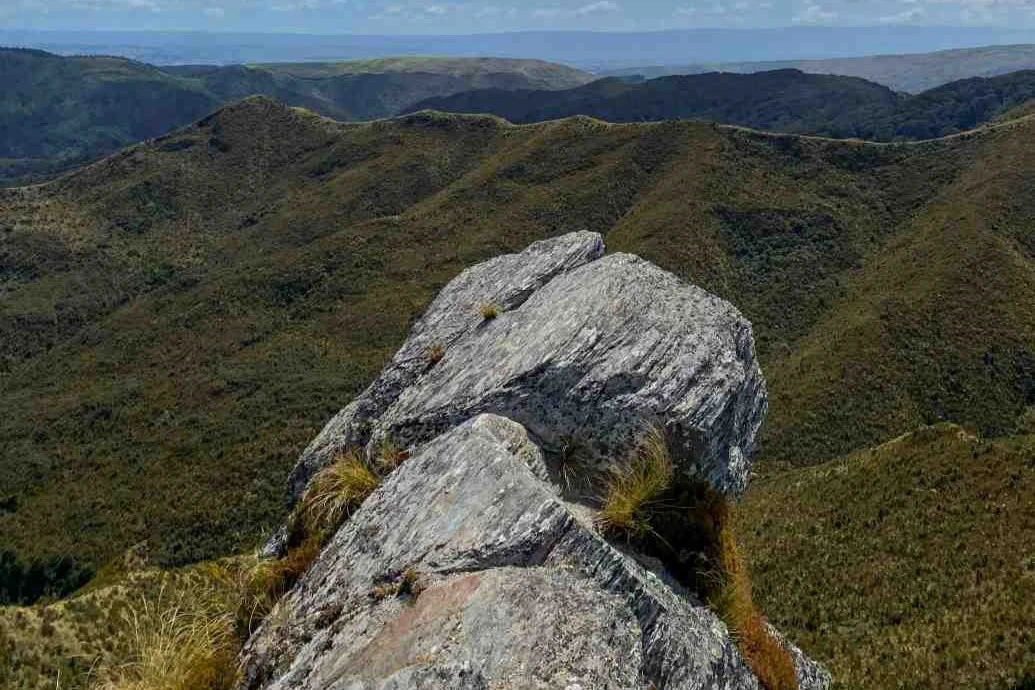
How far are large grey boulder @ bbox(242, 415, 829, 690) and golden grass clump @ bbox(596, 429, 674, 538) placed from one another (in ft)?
1.46

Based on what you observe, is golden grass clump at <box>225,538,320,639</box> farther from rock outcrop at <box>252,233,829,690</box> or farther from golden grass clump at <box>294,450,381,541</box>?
rock outcrop at <box>252,233,829,690</box>

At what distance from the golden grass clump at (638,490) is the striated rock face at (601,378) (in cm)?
30

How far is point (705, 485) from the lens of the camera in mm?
10195

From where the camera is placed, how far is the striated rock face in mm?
10195

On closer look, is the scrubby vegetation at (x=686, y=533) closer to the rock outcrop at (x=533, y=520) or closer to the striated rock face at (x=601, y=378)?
the rock outcrop at (x=533, y=520)

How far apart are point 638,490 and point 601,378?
1.83 m

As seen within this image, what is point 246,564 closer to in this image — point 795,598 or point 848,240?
point 795,598

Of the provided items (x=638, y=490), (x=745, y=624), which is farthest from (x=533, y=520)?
(x=745, y=624)

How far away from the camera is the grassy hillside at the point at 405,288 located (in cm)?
6444

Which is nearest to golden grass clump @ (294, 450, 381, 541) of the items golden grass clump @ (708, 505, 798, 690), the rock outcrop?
the rock outcrop

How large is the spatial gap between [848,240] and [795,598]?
281 ft

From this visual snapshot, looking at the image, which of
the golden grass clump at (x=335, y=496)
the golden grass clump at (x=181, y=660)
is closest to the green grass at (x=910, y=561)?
the golden grass clump at (x=335, y=496)

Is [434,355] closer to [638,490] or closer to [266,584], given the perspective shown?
[266,584]

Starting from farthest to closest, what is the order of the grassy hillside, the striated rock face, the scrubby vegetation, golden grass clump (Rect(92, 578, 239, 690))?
the grassy hillside → the striated rock face → the scrubby vegetation → golden grass clump (Rect(92, 578, 239, 690))
